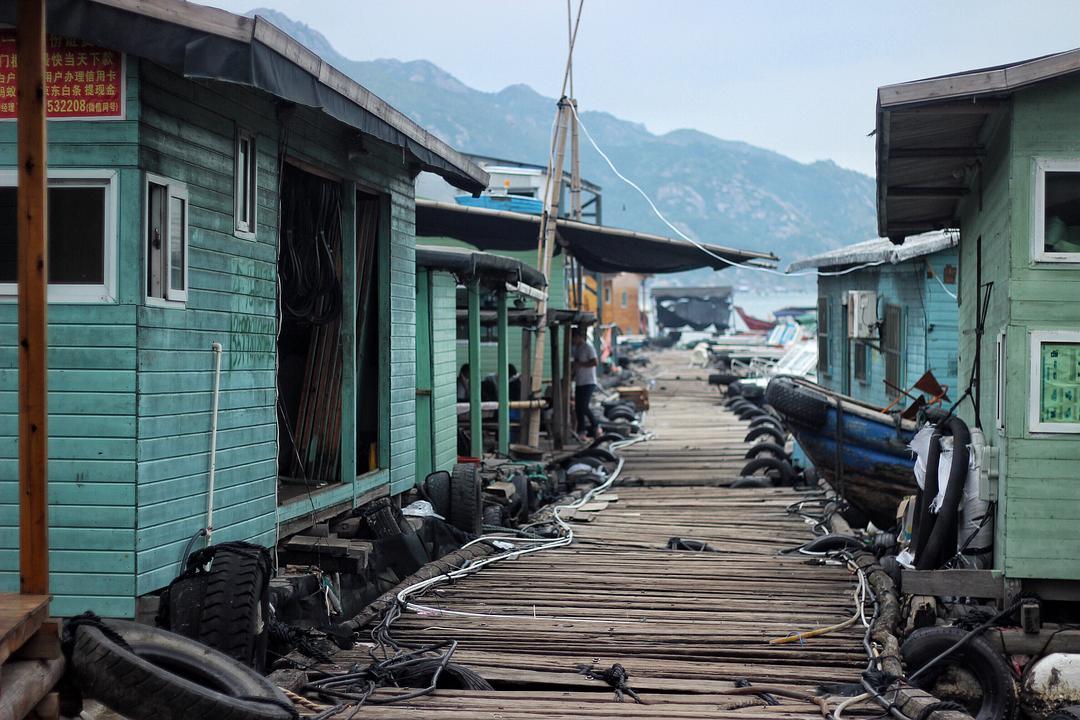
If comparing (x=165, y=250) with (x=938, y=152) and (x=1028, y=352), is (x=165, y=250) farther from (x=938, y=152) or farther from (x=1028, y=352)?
(x=938, y=152)

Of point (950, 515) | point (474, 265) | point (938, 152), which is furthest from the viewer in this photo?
point (474, 265)

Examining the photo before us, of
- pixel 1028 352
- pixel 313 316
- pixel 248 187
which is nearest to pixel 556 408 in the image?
pixel 313 316

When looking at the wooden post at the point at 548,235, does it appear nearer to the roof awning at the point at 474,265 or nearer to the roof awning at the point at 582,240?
the roof awning at the point at 474,265

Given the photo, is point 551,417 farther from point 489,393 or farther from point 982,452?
point 982,452

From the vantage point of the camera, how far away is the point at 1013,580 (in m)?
7.12

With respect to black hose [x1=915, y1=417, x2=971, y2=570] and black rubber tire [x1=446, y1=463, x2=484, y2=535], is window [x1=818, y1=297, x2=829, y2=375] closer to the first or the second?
black rubber tire [x1=446, y1=463, x2=484, y2=535]

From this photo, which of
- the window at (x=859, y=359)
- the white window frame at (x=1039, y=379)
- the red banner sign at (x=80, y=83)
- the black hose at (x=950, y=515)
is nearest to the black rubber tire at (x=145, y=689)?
the red banner sign at (x=80, y=83)

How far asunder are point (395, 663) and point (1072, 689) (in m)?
3.76

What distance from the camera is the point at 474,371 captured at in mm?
13375

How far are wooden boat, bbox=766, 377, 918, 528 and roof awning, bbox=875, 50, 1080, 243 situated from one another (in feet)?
6.22

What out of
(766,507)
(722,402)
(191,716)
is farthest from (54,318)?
(722,402)

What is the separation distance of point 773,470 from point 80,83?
10.9 metres

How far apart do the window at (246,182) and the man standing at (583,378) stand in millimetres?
12274

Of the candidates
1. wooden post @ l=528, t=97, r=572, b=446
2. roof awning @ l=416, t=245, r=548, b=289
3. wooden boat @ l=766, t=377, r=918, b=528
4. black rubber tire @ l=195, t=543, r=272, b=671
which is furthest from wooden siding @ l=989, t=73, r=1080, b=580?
wooden post @ l=528, t=97, r=572, b=446
